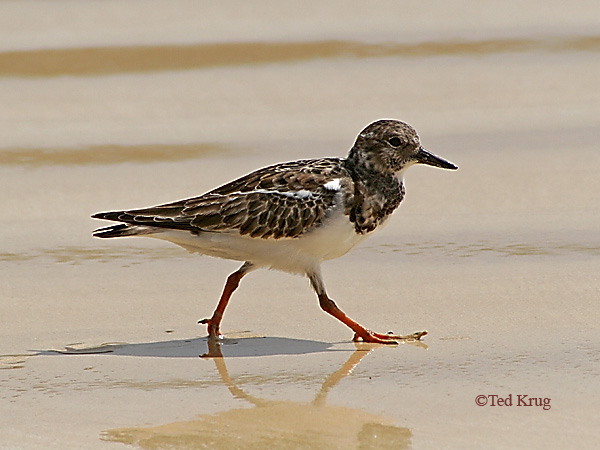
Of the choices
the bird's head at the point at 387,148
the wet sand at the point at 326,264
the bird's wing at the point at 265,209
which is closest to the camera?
the wet sand at the point at 326,264

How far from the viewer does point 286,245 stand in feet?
16.6

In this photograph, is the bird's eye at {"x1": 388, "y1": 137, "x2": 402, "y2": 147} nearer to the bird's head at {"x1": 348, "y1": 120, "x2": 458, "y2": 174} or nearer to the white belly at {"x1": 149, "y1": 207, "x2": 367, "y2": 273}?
the bird's head at {"x1": 348, "y1": 120, "x2": 458, "y2": 174}

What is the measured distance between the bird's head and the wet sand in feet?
2.27

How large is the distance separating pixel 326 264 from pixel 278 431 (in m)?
2.43

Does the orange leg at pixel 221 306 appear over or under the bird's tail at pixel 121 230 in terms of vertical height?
under

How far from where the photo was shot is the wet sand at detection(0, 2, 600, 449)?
4.00 metres

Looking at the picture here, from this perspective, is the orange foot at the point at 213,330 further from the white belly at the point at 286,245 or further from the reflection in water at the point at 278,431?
the reflection in water at the point at 278,431

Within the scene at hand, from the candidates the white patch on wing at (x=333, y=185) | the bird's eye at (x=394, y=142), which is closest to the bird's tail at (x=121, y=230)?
the white patch on wing at (x=333, y=185)

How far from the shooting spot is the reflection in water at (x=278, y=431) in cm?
367

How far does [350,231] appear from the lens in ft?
16.6

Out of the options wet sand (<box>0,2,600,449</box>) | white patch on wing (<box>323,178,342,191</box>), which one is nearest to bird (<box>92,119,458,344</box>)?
white patch on wing (<box>323,178,342,191</box>)

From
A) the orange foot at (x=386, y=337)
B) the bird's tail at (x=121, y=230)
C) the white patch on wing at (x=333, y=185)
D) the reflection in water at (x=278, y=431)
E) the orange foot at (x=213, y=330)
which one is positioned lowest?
the reflection in water at (x=278, y=431)

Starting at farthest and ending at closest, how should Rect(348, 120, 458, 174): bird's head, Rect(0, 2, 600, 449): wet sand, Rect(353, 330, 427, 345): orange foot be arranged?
Rect(348, 120, 458, 174): bird's head
Rect(353, 330, 427, 345): orange foot
Rect(0, 2, 600, 449): wet sand

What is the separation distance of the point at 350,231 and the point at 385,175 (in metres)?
0.36
